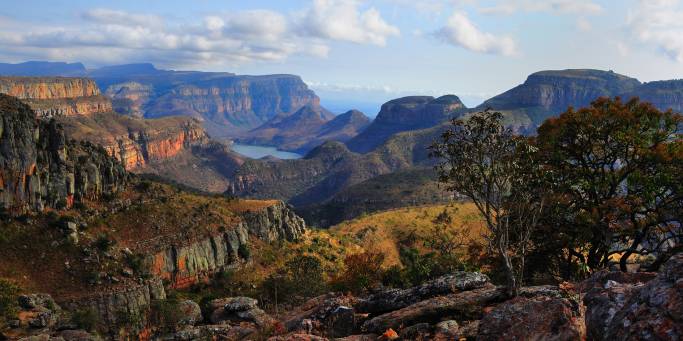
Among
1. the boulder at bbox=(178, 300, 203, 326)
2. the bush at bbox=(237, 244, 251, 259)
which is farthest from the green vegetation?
the bush at bbox=(237, 244, 251, 259)

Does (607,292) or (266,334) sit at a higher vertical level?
(607,292)

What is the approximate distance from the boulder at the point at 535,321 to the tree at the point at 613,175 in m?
12.2

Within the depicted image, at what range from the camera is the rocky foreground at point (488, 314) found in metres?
9.44

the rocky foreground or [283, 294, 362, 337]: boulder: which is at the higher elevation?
the rocky foreground

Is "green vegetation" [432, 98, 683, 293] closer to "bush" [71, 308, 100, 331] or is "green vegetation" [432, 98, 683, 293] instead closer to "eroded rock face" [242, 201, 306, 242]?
"bush" [71, 308, 100, 331]

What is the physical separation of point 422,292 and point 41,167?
5919 cm

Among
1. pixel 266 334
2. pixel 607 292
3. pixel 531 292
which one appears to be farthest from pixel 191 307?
pixel 607 292

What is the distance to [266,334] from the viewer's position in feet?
64.1

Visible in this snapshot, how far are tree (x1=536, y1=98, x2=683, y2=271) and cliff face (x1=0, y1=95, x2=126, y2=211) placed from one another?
58.8 m

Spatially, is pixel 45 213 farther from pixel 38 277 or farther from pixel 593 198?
pixel 593 198

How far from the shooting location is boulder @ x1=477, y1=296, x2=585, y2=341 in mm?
10836

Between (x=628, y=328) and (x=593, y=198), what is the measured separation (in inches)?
751

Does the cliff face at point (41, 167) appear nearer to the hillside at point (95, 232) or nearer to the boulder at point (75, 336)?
the hillside at point (95, 232)

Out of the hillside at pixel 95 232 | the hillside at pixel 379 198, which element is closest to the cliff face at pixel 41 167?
the hillside at pixel 95 232
